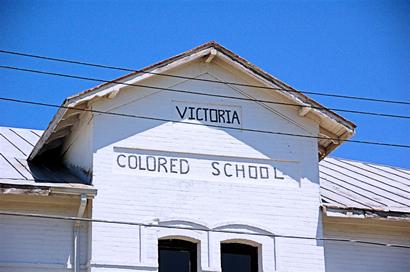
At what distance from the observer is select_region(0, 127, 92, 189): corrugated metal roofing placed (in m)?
20.5

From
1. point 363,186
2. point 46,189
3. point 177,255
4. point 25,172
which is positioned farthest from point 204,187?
point 363,186

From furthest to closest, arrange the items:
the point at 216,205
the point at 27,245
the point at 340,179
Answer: the point at 340,179 < the point at 216,205 < the point at 27,245

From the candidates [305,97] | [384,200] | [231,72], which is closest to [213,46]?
[231,72]

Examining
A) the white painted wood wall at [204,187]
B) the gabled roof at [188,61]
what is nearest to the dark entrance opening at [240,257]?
the white painted wood wall at [204,187]

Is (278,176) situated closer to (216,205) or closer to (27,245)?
(216,205)

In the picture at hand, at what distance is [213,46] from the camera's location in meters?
22.3

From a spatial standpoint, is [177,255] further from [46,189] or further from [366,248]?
[366,248]

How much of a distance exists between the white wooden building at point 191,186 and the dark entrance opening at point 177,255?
0.02 metres

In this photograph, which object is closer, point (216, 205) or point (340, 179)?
point (216, 205)

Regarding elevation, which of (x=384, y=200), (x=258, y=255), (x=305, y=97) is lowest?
(x=258, y=255)

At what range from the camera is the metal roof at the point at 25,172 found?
20.2m

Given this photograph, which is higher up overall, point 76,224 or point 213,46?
point 213,46

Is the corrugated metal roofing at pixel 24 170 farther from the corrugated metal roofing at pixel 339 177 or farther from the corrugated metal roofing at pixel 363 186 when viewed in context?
the corrugated metal roofing at pixel 363 186

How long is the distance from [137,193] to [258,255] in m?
2.92
